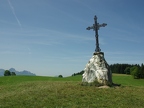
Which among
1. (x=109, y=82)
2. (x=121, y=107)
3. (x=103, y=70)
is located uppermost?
(x=103, y=70)

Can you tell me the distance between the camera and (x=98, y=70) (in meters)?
30.5

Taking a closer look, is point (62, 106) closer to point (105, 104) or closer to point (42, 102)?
point (42, 102)

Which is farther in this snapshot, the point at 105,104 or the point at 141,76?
the point at 141,76

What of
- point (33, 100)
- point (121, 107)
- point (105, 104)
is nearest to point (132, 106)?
point (121, 107)

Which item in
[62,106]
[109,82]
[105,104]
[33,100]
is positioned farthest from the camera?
[109,82]

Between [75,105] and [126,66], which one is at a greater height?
[126,66]

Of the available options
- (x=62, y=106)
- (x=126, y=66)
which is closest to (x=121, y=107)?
(x=62, y=106)

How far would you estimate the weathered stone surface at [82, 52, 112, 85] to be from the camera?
29.7 meters

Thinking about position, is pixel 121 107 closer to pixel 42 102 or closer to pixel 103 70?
pixel 42 102

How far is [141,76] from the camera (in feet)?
298

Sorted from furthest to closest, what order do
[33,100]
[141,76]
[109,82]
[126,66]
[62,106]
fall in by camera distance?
[126,66] → [141,76] → [109,82] → [33,100] → [62,106]

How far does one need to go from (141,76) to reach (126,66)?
174ft

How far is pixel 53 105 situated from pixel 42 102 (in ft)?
5.74

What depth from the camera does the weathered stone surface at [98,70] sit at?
29722 millimetres
